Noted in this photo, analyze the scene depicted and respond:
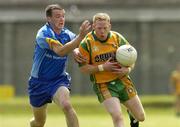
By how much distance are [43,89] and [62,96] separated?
615 mm

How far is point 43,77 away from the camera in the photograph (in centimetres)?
1430

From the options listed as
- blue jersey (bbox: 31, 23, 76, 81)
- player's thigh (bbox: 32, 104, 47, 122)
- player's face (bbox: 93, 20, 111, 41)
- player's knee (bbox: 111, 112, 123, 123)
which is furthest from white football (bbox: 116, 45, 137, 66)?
player's thigh (bbox: 32, 104, 47, 122)

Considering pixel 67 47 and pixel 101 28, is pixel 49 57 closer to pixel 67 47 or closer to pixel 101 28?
pixel 67 47

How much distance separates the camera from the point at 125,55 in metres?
13.5

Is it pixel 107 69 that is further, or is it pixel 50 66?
pixel 50 66

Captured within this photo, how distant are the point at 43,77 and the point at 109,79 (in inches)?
51.2

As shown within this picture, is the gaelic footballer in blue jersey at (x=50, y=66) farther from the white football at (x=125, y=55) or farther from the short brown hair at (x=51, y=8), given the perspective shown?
the white football at (x=125, y=55)

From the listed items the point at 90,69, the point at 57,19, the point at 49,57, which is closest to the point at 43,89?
the point at 49,57

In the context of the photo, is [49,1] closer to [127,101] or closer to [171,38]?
[171,38]

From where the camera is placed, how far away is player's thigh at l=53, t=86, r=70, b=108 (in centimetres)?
1365

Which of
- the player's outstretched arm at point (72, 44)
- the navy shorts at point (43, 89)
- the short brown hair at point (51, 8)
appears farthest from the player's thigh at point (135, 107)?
the short brown hair at point (51, 8)

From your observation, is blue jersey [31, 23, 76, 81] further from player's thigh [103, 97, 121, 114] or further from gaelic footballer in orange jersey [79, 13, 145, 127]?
player's thigh [103, 97, 121, 114]

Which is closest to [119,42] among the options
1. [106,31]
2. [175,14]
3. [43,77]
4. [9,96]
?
[106,31]

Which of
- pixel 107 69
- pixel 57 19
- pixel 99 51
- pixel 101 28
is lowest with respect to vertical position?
pixel 107 69
